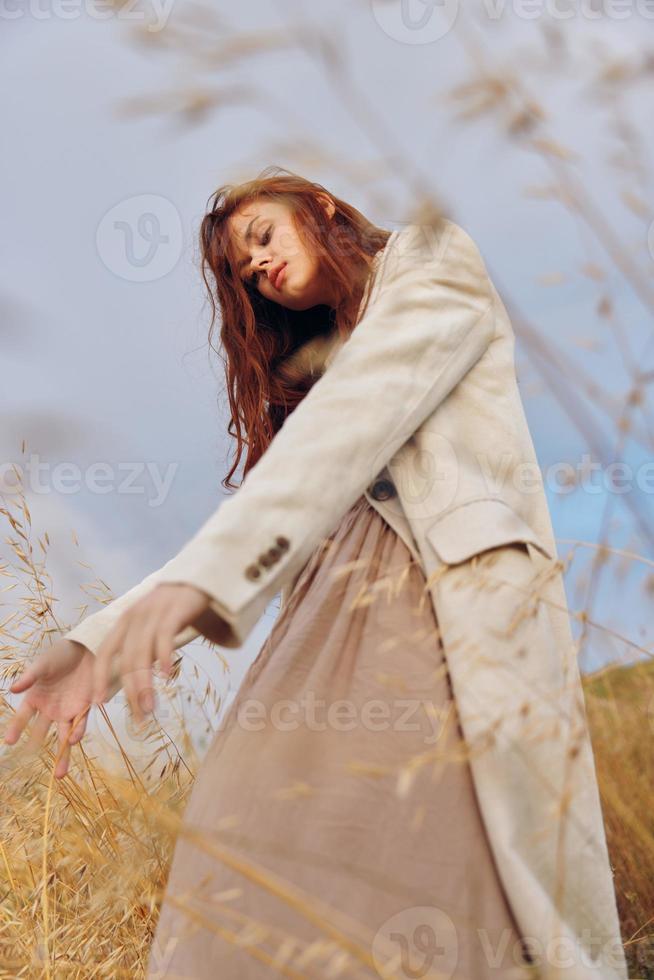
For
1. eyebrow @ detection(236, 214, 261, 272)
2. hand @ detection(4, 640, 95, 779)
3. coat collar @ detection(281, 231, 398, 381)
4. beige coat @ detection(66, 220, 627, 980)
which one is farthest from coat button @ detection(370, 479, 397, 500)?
eyebrow @ detection(236, 214, 261, 272)

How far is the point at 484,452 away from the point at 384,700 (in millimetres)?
374

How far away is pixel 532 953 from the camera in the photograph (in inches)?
40.5

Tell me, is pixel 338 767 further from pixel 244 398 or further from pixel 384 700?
pixel 244 398

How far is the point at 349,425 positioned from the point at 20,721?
611 millimetres

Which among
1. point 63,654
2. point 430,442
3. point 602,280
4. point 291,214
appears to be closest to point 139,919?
point 63,654

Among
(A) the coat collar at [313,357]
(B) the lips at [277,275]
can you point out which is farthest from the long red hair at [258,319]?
(B) the lips at [277,275]

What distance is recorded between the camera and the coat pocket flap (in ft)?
3.72

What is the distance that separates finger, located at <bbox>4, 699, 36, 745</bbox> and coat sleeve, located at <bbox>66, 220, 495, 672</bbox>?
117mm

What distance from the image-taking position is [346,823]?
999 millimetres

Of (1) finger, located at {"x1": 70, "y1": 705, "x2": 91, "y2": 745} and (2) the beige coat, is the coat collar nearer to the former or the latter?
(2) the beige coat

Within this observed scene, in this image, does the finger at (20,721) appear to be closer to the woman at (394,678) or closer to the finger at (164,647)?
the woman at (394,678)

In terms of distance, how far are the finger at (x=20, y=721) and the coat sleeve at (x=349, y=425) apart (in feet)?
0.38

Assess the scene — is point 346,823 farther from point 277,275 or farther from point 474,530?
point 277,275

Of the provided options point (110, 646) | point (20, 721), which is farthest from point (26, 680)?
point (110, 646)
